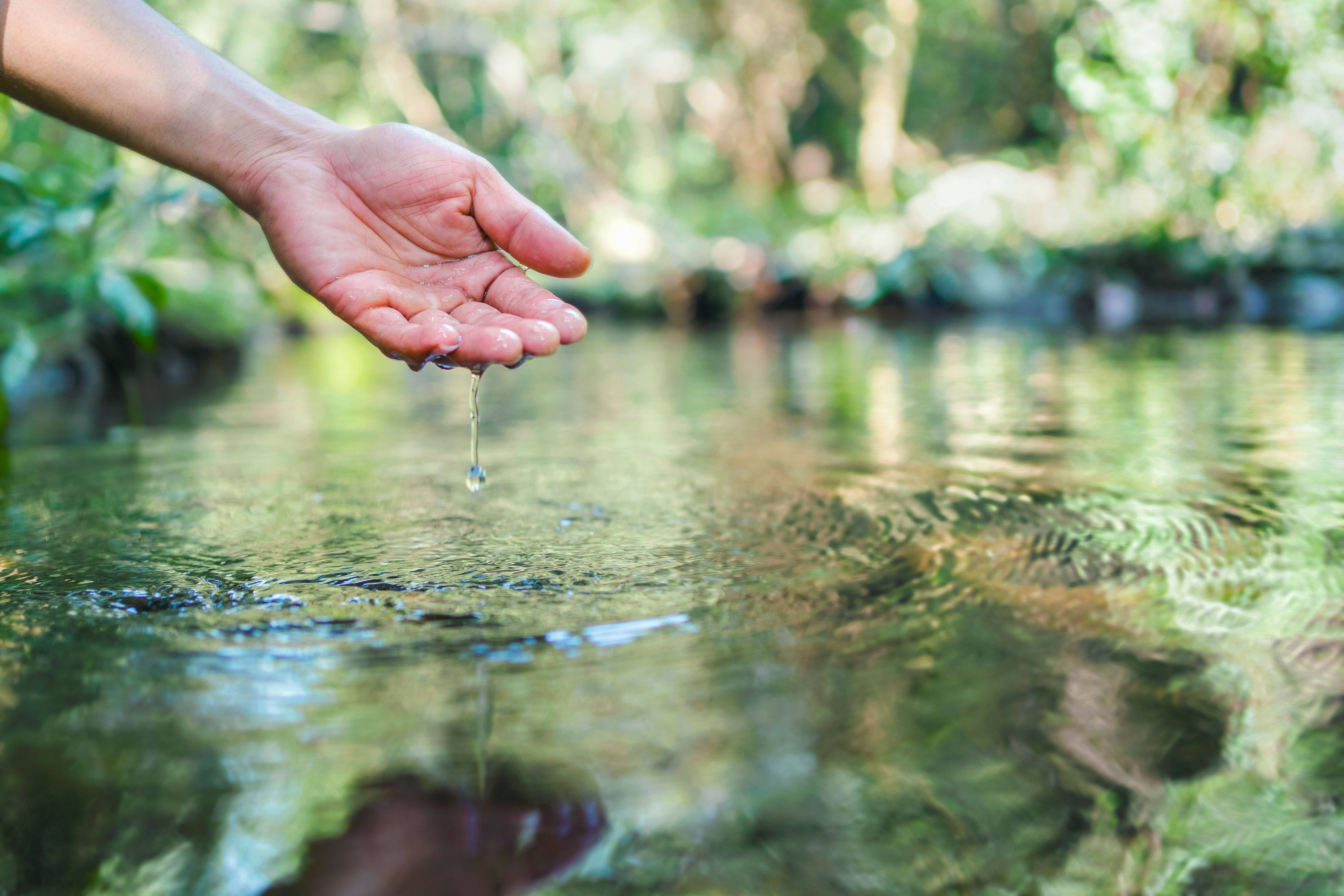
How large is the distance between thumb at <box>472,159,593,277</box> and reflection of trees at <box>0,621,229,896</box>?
1041 millimetres

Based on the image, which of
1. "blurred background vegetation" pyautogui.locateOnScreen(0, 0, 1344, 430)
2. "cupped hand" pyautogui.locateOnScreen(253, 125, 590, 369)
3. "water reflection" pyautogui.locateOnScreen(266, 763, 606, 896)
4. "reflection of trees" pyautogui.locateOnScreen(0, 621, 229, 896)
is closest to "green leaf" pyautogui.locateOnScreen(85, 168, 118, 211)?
"blurred background vegetation" pyautogui.locateOnScreen(0, 0, 1344, 430)

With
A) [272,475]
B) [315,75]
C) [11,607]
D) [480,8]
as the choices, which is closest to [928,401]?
[272,475]

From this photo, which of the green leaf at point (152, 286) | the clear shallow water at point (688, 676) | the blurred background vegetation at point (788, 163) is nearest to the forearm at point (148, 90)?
the clear shallow water at point (688, 676)

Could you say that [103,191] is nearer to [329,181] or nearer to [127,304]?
[127,304]

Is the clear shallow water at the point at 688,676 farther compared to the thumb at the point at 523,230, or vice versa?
the thumb at the point at 523,230

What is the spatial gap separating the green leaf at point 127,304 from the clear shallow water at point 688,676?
27.0 inches

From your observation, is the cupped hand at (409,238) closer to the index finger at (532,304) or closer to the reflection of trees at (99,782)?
the index finger at (532,304)

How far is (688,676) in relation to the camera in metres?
1.55

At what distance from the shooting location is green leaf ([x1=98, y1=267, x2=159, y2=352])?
12.9 feet

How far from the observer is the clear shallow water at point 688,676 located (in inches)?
43.5

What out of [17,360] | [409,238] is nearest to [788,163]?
[17,360]

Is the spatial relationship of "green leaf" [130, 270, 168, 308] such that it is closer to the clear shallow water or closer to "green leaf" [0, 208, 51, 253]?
"green leaf" [0, 208, 51, 253]

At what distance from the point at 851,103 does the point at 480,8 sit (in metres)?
8.72

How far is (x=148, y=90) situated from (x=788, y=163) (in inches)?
787
